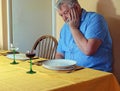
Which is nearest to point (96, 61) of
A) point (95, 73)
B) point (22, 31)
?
point (95, 73)

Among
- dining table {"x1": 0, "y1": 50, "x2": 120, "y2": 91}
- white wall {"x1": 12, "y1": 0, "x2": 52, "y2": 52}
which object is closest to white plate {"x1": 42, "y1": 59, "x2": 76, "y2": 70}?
dining table {"x1": 0, "y1": 50, "x2": 120, "y2": 91}

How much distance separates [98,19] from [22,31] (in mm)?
1592

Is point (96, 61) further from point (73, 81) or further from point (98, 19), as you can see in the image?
point (73, 81)

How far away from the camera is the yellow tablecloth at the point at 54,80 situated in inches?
54.5

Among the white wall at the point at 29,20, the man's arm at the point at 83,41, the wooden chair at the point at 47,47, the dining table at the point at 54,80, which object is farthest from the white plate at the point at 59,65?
the white wall at the point at 29,20

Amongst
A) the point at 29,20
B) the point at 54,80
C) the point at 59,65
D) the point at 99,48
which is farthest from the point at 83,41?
the point at 29,20

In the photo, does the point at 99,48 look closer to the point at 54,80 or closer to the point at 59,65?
the point at 59,65

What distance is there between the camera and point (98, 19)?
2.11 m

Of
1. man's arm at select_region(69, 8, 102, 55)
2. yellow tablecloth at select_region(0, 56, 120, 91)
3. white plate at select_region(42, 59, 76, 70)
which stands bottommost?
yellow tablecloth at select_region(0, 56, 120, 91)

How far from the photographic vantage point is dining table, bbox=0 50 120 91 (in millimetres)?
1386

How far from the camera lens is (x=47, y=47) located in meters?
2.65

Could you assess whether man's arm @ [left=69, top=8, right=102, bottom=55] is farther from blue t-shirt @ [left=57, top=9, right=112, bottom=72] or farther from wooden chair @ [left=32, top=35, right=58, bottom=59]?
wooden chair @ [left=32, top=35, right=58, bottom=59]

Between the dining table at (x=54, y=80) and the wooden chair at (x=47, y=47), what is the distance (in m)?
0.83

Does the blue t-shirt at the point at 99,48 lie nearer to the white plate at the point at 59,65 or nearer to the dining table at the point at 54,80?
the white plate at the point at 59,65
